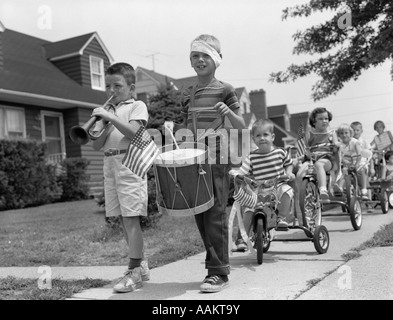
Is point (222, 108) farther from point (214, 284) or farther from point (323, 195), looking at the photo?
point (323, 195)

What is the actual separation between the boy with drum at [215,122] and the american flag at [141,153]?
1.04ft

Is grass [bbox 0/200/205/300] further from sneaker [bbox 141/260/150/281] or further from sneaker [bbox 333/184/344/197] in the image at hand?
sneaker [bbox 333/184/344/197]

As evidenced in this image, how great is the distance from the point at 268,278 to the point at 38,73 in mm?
15689

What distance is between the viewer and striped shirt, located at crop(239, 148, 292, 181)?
4500mm

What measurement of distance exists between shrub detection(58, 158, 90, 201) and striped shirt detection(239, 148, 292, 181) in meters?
11.7

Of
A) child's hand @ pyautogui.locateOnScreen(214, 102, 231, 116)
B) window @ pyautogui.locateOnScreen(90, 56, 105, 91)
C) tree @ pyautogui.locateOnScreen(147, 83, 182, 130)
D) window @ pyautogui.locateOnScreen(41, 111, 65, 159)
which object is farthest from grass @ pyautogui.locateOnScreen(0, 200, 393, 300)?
window @ pyautogui.locateOnScreen(90, 56, 105, 91)

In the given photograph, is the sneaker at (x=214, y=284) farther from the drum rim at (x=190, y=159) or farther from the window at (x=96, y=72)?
the window at (x=96, y=72)

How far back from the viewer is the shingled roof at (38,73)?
15289 mm

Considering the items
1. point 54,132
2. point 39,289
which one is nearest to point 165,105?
point 54,132

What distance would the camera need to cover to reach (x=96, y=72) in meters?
20.1

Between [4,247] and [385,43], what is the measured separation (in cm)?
618

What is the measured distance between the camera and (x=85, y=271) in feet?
13.9
